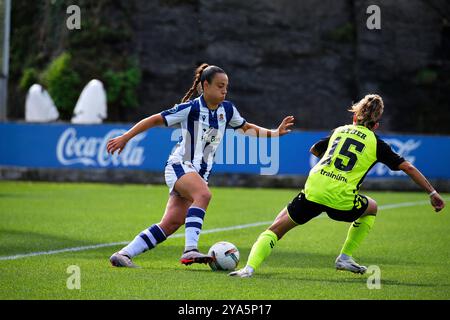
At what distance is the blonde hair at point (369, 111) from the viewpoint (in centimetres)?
807

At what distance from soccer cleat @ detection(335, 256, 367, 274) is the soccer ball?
3.14ft

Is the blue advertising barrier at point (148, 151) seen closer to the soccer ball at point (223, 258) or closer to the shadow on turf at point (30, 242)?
the shadow on turf at point (30, 242)

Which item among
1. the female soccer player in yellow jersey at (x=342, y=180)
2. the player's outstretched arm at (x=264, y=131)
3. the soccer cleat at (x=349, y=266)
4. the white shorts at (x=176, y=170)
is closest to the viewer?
the female soccer player in yellow jersey at (x=342, y=180)

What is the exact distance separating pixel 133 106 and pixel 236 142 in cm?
1529

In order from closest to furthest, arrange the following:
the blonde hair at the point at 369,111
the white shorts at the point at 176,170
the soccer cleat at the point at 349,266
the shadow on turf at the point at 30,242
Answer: the blonde hair at the point at 369,111 → the soccer cleat at the point at 349,266 → the white shorts at the point at 176,170 → the shadow on turf at the point at 30,242

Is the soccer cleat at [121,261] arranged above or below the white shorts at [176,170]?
below

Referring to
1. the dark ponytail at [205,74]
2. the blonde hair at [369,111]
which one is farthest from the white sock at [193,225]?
the blonde hair at [369,111]

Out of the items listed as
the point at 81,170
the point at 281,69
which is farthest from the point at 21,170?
the point at 281,69

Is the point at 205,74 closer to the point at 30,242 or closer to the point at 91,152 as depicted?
the point at 30,242

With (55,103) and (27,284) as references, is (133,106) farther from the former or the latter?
(27,284)

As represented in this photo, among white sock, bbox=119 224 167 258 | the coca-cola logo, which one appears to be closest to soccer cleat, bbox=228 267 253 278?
white sock, bbox=119 224 167 258

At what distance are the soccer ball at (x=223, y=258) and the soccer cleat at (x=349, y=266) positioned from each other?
96cm

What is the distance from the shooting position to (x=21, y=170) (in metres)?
23.2

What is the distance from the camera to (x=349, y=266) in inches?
327
